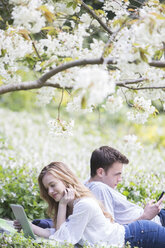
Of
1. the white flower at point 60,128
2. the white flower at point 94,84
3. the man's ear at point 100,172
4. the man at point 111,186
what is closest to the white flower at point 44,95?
the white flower at point 60,128

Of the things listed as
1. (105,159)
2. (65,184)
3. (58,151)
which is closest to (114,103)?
(105,159)

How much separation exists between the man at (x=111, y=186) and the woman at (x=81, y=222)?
0.94 ft

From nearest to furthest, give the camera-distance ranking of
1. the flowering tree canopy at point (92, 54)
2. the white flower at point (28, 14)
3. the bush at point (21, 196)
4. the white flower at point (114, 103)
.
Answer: the flowering tree canopy at point (92, 54) < the white flower at point (28, 14) < the white flower at point (114, 103) < the bush at point (21, 196)

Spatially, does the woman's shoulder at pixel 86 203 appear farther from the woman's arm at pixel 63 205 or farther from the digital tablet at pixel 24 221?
the digital tablet at pixel 24 221

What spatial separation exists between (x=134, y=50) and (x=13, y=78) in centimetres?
143

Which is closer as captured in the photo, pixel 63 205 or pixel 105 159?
pixel 63 205

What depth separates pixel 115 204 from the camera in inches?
154

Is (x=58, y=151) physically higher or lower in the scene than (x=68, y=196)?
lower

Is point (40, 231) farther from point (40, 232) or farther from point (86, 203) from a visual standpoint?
point (86, 203)

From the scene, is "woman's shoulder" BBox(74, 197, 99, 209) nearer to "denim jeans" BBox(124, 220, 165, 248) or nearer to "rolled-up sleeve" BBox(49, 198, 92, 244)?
"rolled-up sleeve" BBox(49, 198, 92, 244)

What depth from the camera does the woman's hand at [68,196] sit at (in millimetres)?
3463

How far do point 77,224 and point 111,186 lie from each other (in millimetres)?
873

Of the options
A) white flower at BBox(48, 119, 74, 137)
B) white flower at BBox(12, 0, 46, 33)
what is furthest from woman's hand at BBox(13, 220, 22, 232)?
white flower at BBox(12, 0, 46, 33)

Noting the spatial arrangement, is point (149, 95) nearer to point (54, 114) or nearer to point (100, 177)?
point (100, 177)
